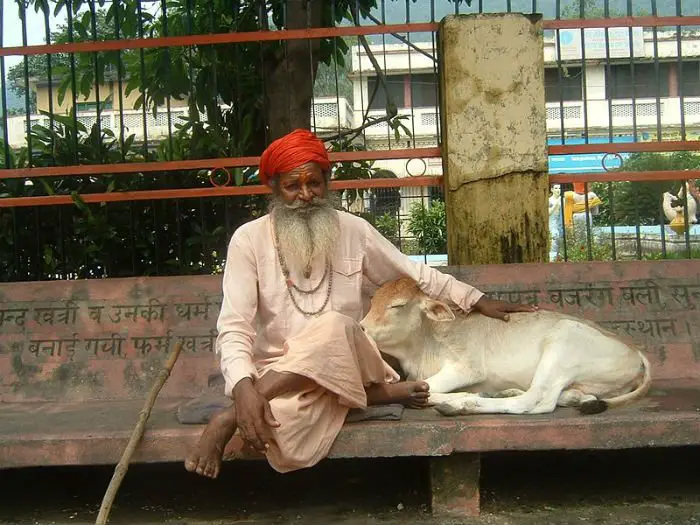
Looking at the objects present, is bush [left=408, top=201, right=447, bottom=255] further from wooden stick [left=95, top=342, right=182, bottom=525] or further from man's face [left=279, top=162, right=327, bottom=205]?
wooden stick [left=95, top=342, right=182, bottom=525]

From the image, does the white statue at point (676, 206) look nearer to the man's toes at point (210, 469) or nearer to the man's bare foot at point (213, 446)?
the man's bare foot at point (213, 446)

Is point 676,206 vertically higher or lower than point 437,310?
higher

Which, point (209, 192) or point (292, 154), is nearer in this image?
point (292, 154)

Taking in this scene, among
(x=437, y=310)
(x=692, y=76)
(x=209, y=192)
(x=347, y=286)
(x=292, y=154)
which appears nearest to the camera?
(x=292, y=154)

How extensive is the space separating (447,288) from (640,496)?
132 cm

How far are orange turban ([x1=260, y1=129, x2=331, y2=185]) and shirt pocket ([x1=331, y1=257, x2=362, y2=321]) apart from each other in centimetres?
49

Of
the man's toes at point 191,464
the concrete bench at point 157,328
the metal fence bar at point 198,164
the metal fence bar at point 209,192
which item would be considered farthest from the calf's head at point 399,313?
the metal fence bar at point 198,164

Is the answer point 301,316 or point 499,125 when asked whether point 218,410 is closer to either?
point 301,316

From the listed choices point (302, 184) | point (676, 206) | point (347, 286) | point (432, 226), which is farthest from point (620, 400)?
point (432, 226)

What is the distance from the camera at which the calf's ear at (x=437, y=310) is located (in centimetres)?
396

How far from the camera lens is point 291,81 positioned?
636 centimetres

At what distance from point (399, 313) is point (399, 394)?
0.45m

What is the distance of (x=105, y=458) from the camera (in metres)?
3.48

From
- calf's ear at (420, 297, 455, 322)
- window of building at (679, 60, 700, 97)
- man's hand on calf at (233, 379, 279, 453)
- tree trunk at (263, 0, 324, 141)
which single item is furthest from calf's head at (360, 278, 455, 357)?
window of building at (679, 60, 700, 97)
